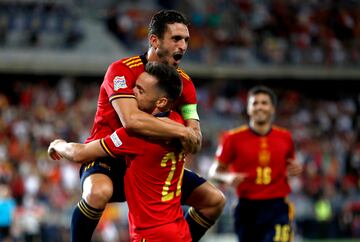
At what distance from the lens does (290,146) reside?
9117 mm

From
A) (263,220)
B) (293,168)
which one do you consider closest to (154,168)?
(263,220)

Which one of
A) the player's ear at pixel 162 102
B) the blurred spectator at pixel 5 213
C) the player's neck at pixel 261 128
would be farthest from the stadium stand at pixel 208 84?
the player's ear at pixel 162 102

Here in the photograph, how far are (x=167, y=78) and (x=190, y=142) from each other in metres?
0.55

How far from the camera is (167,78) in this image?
5.73 metres

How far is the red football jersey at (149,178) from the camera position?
577cm

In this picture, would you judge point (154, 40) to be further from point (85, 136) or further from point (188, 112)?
point (85, 136)

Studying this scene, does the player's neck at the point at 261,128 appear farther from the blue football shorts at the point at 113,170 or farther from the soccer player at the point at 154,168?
the soccer player at the point at 154,168

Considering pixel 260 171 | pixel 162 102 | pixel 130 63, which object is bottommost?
pixel 260 171

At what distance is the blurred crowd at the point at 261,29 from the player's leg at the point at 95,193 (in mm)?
17549

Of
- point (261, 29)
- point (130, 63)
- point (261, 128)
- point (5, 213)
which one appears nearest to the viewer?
point (130, 63)

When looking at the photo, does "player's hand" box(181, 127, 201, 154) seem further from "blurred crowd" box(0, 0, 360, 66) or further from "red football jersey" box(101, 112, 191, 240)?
"blurred crowd" box(0, 0, 360, 66)

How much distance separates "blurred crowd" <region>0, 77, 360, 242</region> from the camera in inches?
615

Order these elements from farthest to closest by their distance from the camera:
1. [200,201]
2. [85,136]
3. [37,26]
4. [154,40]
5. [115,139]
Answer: [37,26] < [85,136] < [200,201] < [154,40] < [115,139]

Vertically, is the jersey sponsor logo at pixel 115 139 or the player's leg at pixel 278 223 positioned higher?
the jersey sponsor logo at pixel 115 139
